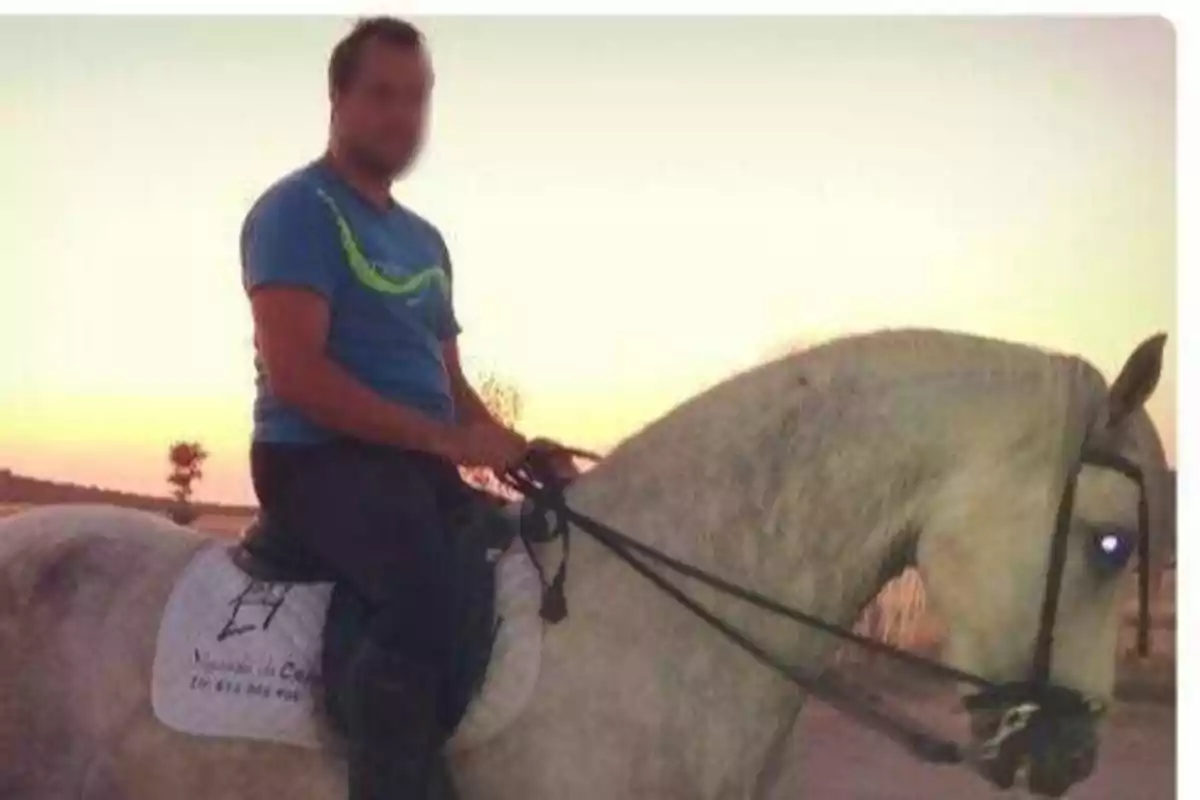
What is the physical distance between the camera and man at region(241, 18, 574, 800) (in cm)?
147

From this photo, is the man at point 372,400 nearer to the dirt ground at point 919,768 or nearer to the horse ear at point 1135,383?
the dirt ground at point 919,768

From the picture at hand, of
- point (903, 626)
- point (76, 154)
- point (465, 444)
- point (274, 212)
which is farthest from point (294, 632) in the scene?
point (76, 154)

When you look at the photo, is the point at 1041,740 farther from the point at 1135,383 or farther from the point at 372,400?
the point at 372,400

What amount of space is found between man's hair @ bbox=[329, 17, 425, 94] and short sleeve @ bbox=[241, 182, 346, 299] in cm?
20

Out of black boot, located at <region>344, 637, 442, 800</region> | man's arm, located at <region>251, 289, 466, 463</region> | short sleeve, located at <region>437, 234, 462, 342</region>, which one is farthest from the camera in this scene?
short sleeve, located at <region>437, 234, 462, 342</region>

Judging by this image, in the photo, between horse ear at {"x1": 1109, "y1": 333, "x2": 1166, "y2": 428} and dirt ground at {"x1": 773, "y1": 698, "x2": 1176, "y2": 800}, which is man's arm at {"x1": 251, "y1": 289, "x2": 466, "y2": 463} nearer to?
dirt ground at {"x1": 773, "y1": 698, "x2": 1176, "y2": 800}

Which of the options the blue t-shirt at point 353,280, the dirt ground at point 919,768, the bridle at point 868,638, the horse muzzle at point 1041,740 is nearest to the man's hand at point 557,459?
the bridle at point 868,638

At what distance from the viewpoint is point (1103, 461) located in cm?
152

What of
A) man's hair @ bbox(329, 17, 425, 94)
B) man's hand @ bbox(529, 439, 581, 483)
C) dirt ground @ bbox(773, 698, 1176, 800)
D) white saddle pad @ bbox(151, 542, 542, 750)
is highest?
man's hair @ bbox(329, 17, 425, 94)

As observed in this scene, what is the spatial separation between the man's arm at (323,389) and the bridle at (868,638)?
112 millimetres

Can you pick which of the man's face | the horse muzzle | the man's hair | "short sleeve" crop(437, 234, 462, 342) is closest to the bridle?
the horse muzzle

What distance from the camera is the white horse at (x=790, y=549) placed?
1.52 m

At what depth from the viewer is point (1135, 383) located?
1.52 m

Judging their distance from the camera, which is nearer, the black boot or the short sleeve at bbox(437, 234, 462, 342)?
the black boot
